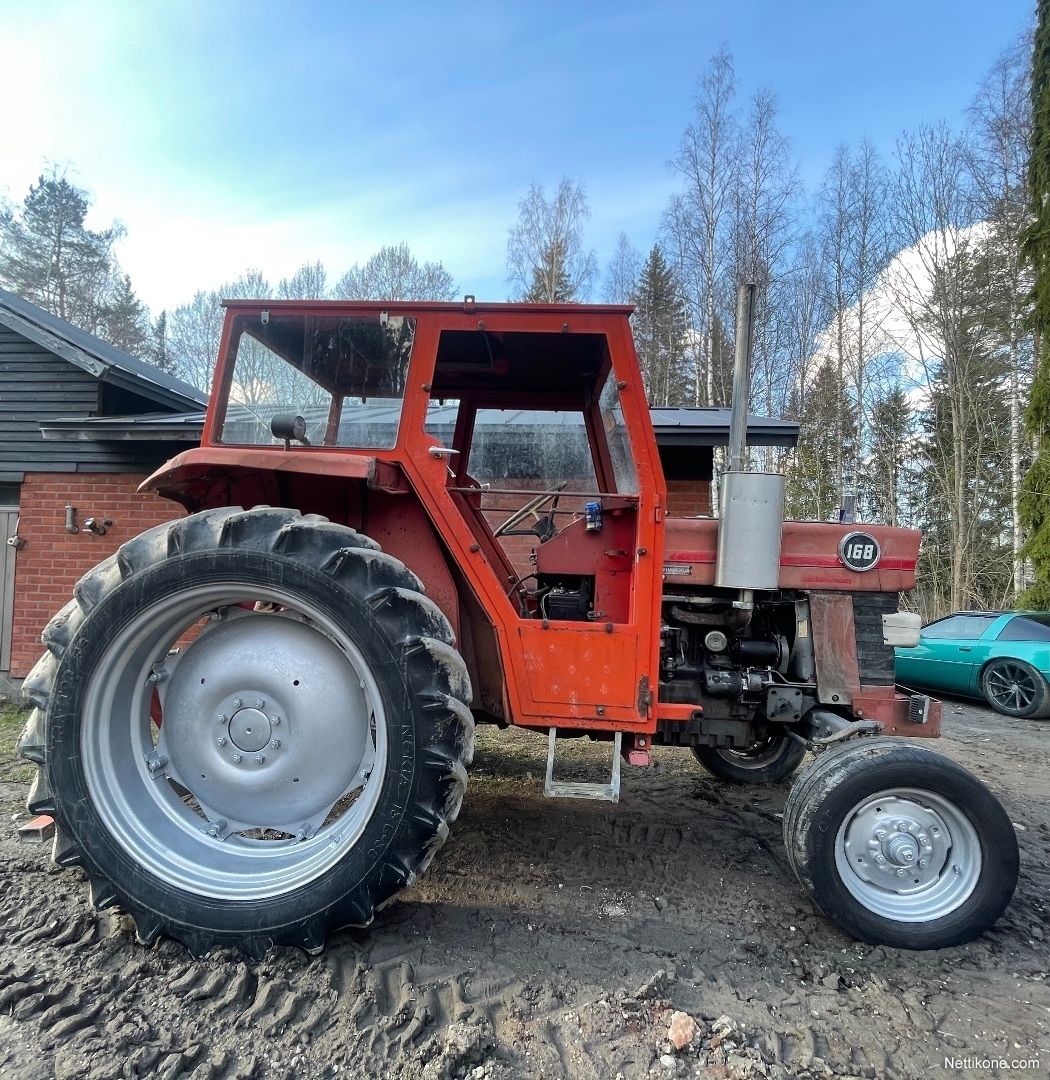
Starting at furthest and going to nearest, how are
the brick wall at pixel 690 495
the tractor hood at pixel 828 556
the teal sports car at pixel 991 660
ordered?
the teal sports car at pixel 991 660 < the brick wall at pixel 690 495 < the tractor hood at pixel 828 556

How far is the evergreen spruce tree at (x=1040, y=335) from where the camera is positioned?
32.5 feet

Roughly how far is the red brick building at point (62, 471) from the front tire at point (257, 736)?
14.4ft

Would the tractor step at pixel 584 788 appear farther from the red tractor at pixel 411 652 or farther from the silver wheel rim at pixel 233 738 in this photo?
the silver wheel rim at pixel 233 738

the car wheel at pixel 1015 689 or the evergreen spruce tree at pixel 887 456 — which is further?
the evergreen spruce tree at pixel 887 456

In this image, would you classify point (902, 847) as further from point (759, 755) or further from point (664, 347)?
point (664, 347)

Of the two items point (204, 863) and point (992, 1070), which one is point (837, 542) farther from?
point (204, 863)

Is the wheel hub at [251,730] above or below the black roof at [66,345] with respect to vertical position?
below

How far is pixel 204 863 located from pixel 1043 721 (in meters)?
7.98

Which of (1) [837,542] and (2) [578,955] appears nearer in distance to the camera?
(2) [578,955]

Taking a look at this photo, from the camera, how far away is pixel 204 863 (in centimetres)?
219

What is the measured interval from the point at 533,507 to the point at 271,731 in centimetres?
142

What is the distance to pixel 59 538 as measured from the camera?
21.6 feet

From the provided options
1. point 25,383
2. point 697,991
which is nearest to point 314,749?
point 697,991

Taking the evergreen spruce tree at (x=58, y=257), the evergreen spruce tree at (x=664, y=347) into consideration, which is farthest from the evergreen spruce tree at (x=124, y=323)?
the evergreen spruce tree at (x=664, y=347)
